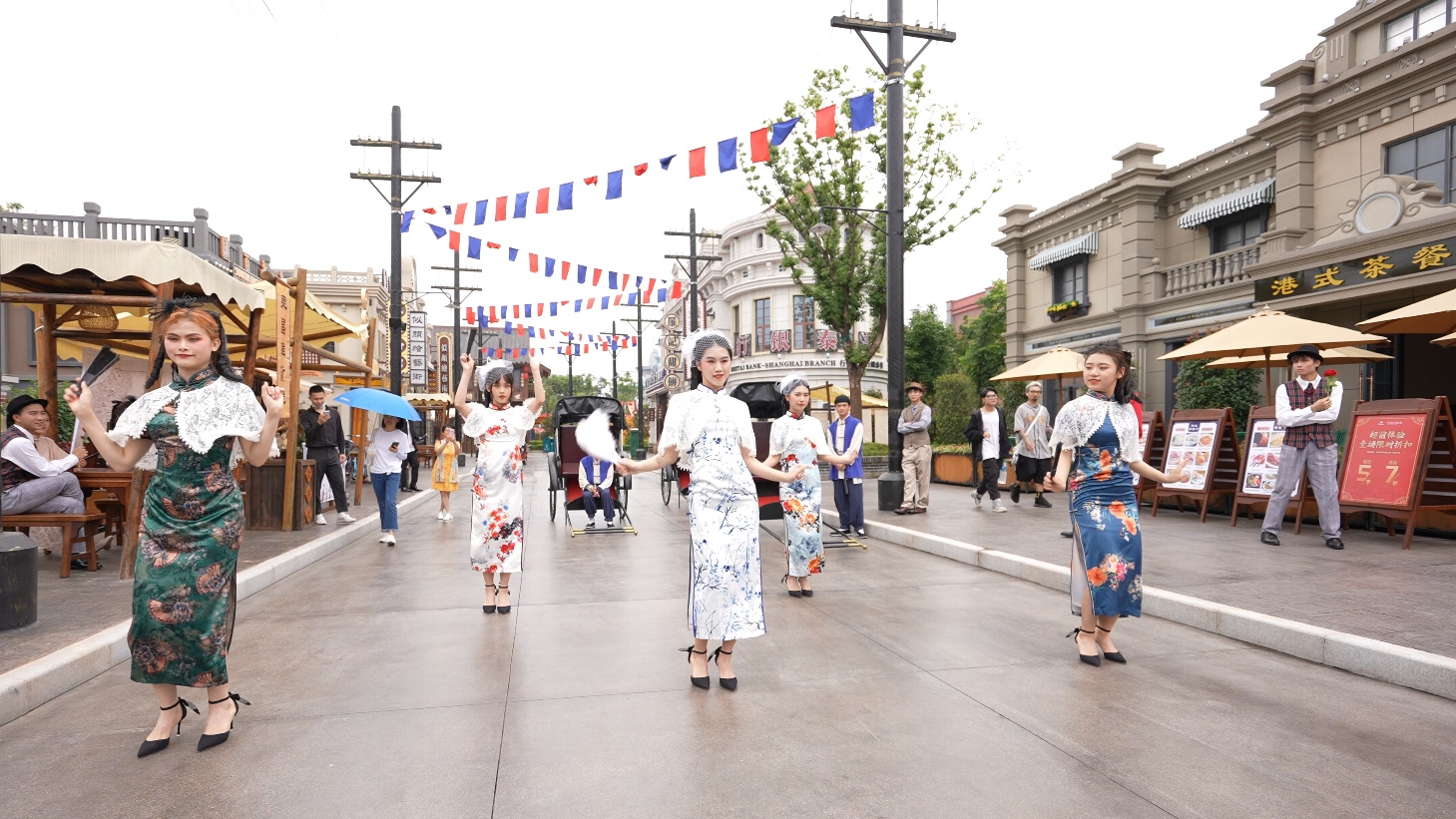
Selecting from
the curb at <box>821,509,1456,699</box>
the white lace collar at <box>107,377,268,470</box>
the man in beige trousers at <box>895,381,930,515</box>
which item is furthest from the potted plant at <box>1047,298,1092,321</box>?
the white lace collar at <box>107,377,268,470</box>

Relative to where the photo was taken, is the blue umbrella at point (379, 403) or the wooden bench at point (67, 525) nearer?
the wooden bench at point (67, 525)

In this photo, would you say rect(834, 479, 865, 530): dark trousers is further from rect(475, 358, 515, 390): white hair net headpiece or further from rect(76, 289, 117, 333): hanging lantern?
rect(76, 289, 117, 333): hanging lantern

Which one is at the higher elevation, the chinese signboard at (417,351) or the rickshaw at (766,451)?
the chinese signboard at (417,351)

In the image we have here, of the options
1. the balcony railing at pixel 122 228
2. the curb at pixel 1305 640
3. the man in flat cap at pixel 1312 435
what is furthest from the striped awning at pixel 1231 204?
the balcony railing at pixel 122 228

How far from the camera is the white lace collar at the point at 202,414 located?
11.7ft

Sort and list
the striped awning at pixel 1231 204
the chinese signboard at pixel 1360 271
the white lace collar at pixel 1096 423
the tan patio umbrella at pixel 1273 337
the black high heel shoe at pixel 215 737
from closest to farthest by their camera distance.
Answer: the black high heel shoe at pixel 215 737 → the white lace collar at pixel 1096 423 → the tan patio umbrella at pixel 1273 337 → the chinese signboard at pixel 1360 271 → the striped awning at pixel 1231 204

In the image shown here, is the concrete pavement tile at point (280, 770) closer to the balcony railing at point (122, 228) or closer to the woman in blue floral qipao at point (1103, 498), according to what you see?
the woman in blue floral qipao at point (1103, 498)

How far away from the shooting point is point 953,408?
20.6 m

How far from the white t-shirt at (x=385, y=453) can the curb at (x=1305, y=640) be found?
7442 mm

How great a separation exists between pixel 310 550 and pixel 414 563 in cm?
121

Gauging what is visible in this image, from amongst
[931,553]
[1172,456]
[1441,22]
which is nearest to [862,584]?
[931,553]

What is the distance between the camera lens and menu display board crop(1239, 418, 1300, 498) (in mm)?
9797

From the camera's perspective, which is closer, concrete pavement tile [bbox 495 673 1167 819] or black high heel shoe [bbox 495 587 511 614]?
concrete pavement tile [bbox 495 673 1167 819]

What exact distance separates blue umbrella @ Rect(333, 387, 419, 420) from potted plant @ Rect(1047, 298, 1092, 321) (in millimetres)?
18430
